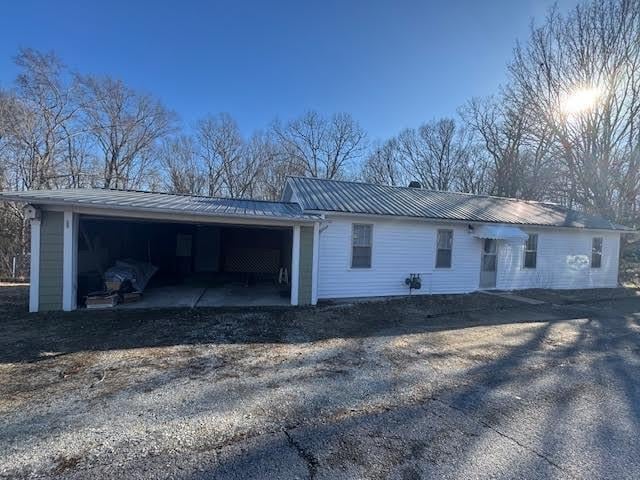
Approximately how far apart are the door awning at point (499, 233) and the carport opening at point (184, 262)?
20.9 feet

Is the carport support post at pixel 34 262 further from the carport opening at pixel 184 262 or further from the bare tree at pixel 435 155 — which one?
the bare tree at pixel 435 155

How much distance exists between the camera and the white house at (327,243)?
711 cm

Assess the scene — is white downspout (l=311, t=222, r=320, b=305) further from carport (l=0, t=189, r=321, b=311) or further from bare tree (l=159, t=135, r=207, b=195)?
bare tree (l=159, t=135, r=207, b=195)

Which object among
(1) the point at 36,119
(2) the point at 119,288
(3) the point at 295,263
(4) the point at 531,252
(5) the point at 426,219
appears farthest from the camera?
(1) the point at 36,119

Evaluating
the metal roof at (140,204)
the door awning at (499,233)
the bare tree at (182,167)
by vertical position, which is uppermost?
the bare tree at (182,167)

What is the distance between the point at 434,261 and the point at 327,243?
Result: 12.2ft

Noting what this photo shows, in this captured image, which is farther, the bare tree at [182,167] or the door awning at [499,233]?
the bare tree at [182,167]

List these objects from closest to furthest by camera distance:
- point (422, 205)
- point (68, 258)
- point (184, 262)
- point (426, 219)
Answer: point (68, 258), point (426, 219), point (422, 205), point (184, 262)

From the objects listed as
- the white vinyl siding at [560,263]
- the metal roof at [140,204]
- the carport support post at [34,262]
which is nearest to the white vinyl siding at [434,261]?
the white vinyl siding at [560,263]

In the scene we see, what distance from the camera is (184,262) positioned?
618 inches

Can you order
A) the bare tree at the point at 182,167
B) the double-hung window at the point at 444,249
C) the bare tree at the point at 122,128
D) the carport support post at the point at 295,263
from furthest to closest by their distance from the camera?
the bare tree at the point at 182,167, the bare tree at the point at 122,128, the double-hung window at the point at 444,249, the carport support post at the point at 295,263

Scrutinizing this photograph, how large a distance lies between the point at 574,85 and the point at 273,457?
2310 centimetres

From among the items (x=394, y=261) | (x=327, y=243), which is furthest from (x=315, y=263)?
(x=394, y=261)

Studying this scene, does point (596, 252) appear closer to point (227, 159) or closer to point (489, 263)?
point (489, 263)
